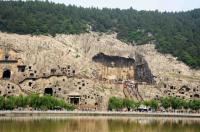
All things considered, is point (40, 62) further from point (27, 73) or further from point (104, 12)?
point (104, 12)

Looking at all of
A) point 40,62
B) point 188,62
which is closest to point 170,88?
point 188,62

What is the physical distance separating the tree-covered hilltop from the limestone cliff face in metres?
3.78

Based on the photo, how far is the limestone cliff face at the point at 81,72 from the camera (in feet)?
307

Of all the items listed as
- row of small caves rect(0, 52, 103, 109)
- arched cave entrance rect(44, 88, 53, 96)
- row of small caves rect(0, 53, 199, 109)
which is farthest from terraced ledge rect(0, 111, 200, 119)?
arched cave entrance rect(44, 88, 53, 96)

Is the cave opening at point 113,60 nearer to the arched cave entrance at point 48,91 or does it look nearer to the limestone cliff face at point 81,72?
the limestone cliff face at point 81,72

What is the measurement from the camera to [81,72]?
98.3 metres

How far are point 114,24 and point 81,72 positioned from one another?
98.4ft

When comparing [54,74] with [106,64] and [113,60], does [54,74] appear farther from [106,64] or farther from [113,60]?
[113,60]

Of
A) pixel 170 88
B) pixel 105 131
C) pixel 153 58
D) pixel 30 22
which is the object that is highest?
pixel 30 22

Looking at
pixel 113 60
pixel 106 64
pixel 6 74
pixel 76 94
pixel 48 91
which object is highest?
pixel 113 60

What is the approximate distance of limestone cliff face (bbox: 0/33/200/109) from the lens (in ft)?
307

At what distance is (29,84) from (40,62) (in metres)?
5.57

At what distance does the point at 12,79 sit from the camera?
3733 inches

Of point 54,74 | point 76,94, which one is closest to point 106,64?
point 54,74
